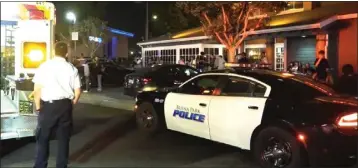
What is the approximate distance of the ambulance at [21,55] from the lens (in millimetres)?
7191

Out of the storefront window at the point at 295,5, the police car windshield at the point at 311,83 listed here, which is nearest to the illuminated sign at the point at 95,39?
the storefront window at the point at 295,5

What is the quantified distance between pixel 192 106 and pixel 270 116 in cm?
180

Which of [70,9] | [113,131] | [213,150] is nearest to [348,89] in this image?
[213,150]

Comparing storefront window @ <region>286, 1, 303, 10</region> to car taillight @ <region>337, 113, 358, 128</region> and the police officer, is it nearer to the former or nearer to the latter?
car taillight @ <region>337, 113, 358, 128</region>

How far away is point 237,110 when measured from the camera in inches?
281

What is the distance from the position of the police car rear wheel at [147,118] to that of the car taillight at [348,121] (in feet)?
13.3

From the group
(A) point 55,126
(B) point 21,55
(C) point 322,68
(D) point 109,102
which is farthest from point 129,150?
(D) point 109,102

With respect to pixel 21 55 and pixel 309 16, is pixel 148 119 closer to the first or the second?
pixel 21 55

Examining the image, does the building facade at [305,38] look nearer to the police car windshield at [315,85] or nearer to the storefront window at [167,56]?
the storefront window at [167,56]

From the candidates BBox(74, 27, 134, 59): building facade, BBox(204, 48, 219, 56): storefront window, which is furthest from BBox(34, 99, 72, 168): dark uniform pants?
BBox(74, 27, 134, 59): building facade

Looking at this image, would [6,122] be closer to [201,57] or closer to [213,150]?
[213,150]

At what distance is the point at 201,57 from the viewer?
2069cm

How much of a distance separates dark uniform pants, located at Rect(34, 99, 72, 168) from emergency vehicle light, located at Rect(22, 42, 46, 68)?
205 cm

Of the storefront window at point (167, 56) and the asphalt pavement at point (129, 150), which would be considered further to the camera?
the storefront window at point (167, 56)
